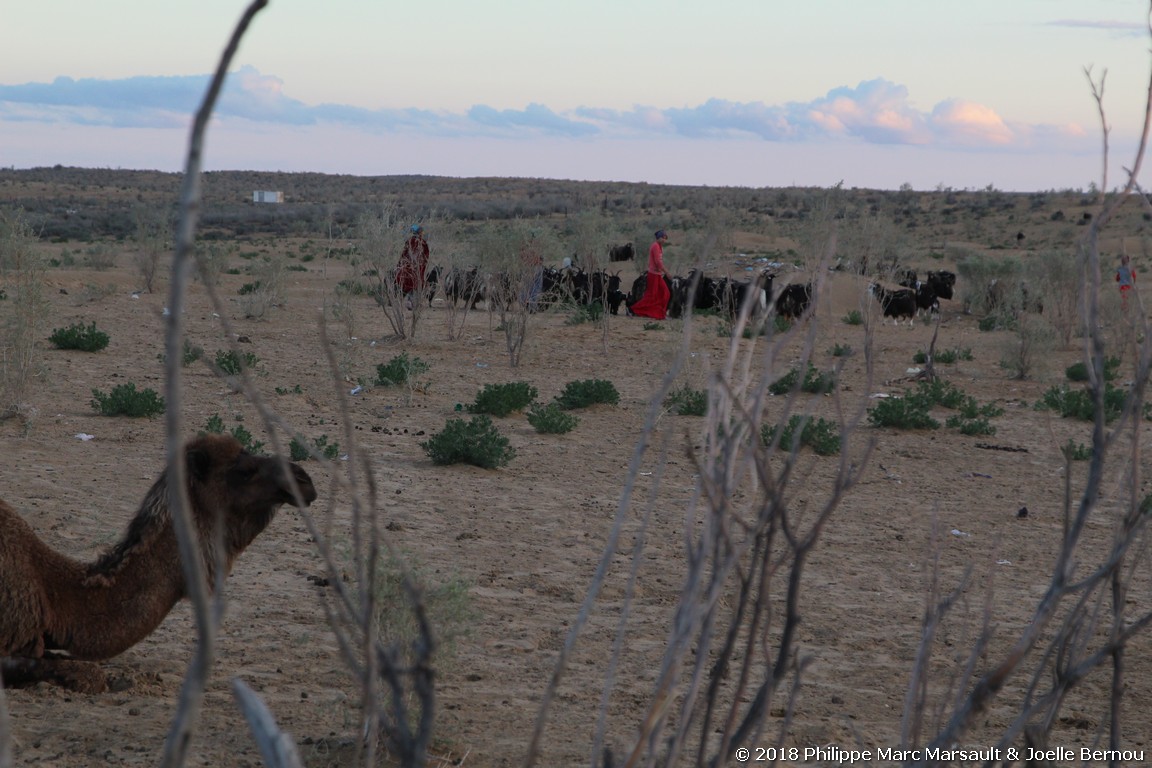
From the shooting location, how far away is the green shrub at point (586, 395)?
12.5 metres

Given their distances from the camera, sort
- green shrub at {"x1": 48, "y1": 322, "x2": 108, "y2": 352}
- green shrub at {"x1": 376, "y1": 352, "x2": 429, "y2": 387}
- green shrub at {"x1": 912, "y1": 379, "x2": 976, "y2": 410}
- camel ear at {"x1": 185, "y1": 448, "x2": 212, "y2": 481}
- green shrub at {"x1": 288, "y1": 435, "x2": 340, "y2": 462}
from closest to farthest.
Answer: camel ear at {"x1": 185, "y1": 448, "x2": 212, "y2": 481}
green shrub at {"x1": 288, "y1": 435, "x2": 340, "y2": 462}
green shrub at {"x1": 376, "y1": 352, "x2": 429, "y2": 387}
green shrub at {"x1": 912, "y1": 379, "x2": 976, "y2": 410}
green shrub at {"x1": 48, "y1": 322, "x2": 108, "y2": 352}

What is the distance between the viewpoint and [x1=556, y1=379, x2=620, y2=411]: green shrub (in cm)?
1255

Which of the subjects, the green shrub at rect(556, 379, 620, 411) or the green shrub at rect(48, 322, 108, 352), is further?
the green shrub at rect(48, 322, 108, 352)

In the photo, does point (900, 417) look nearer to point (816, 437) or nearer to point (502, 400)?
point (816, 437)

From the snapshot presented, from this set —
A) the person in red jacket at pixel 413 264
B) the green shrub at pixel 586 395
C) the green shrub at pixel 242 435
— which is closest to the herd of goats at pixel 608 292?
the person in red jacket at pixel 413 264

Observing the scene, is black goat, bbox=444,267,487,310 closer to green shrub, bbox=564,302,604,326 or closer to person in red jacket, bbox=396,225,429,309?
person in red jacket, bbox=396,225,429,309

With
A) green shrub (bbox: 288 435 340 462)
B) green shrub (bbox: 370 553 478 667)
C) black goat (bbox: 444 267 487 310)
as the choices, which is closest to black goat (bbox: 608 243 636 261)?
black goat (bbox: 444 267 487 310)

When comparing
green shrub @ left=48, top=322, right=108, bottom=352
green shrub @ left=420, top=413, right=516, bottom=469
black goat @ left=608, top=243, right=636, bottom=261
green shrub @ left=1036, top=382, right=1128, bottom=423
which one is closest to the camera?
green shrub @ left=420, top=413, right=516, bottom=469

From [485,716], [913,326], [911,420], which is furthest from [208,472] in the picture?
[913,326]

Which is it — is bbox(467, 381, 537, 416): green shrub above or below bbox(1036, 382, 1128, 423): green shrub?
below

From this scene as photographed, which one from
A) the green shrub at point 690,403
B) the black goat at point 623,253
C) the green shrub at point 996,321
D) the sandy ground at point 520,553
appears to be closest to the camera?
the sandy ground at point 520,553

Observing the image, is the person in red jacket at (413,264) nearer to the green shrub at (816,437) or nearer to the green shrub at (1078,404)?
the green shrub at (816,437)

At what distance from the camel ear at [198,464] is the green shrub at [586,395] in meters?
8.28

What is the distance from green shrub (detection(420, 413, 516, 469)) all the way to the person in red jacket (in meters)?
7.89
